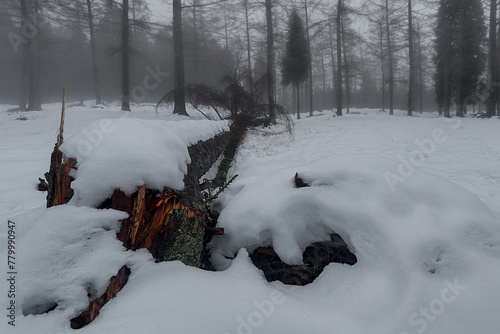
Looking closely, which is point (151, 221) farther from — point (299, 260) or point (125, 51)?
point (125, 51)

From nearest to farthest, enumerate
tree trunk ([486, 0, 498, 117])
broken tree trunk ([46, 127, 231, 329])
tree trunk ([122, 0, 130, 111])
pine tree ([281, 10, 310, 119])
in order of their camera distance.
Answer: broken tree trunk ([46, 127, 231, 329]) < tree trunk ([122, 0, 130, 111]) < tree trunk ([486, 0, 498, 117]) < pine tree ([281, 10, 310, 119])

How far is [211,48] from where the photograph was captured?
28.4 metres

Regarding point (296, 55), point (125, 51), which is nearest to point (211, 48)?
point (296, 55)

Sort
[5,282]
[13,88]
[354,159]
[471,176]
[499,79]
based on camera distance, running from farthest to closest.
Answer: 1. [13,88]
2. [499,79]
3. [471,176]
4. [354,159]
5. [5,282]

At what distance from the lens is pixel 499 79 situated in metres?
15.2

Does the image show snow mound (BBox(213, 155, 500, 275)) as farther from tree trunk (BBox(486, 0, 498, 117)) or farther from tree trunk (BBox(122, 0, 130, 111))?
tree trunk (BBox(486, 0, 498, 117))

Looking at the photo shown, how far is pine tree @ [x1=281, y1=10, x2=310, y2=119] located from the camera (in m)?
19.3

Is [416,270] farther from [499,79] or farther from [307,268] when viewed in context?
[499,79]

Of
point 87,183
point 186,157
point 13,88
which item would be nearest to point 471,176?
point 186,157

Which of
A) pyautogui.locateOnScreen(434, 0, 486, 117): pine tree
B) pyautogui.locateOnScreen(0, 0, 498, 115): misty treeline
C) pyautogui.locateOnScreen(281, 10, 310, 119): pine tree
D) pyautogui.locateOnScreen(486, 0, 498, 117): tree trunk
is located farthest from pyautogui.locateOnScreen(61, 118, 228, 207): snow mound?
pyautogui.locateOnScreen(434, 0, 486, 117): pine tree

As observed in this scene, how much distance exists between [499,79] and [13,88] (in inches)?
1681

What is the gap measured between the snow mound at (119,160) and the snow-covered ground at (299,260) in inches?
3.9

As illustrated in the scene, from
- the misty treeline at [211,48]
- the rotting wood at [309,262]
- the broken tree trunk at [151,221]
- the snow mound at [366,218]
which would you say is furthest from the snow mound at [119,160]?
the misty treeline at [211,48]

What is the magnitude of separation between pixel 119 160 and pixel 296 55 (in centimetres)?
2064
